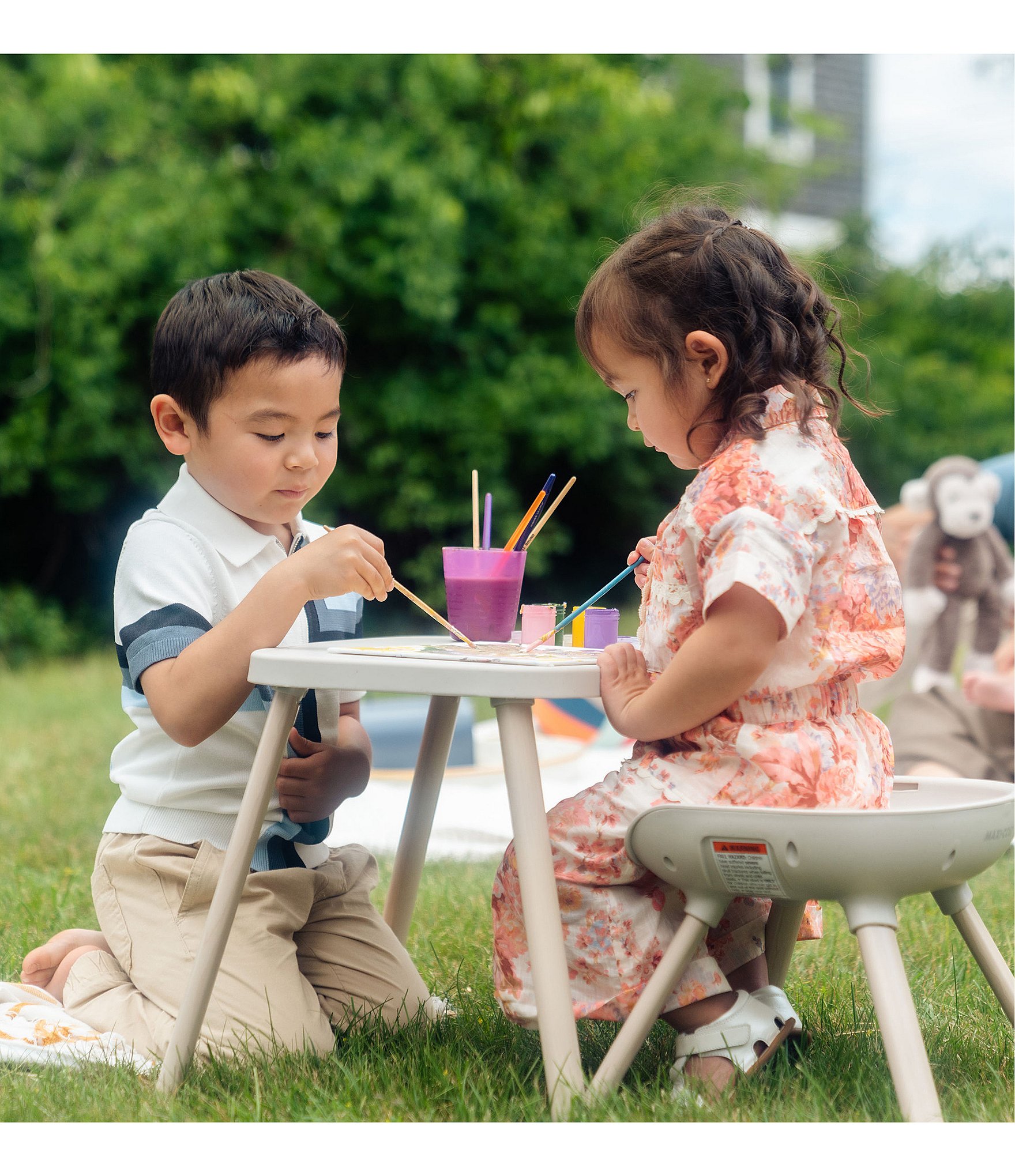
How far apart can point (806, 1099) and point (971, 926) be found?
1.00 ft

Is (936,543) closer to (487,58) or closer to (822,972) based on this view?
(822,972)

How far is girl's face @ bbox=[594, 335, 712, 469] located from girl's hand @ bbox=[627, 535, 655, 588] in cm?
13

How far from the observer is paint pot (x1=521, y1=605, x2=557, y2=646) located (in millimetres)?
1829

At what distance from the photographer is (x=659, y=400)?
1.68 meters

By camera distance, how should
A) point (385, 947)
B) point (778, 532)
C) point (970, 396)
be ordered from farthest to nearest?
1. point (970, 396)
2. point (385, 947)
3. point (778, 532)

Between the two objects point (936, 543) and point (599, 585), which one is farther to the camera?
point (599, 585)

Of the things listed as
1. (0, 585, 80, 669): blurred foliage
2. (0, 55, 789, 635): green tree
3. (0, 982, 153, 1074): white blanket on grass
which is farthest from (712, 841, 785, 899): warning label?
(0, 585, 80, 669): blurred foliage

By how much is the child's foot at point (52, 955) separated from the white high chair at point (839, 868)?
0.99 meters

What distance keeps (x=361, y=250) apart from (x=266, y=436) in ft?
17.4

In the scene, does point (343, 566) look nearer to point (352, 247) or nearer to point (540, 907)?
point (540, 907)

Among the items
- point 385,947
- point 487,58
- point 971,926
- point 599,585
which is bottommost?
point 599,585

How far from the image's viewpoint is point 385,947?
2.05 metres

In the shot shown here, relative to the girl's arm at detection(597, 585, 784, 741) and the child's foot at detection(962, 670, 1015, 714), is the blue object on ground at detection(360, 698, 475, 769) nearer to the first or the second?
the child's foot at detection(962, 670, 1015, 714)
